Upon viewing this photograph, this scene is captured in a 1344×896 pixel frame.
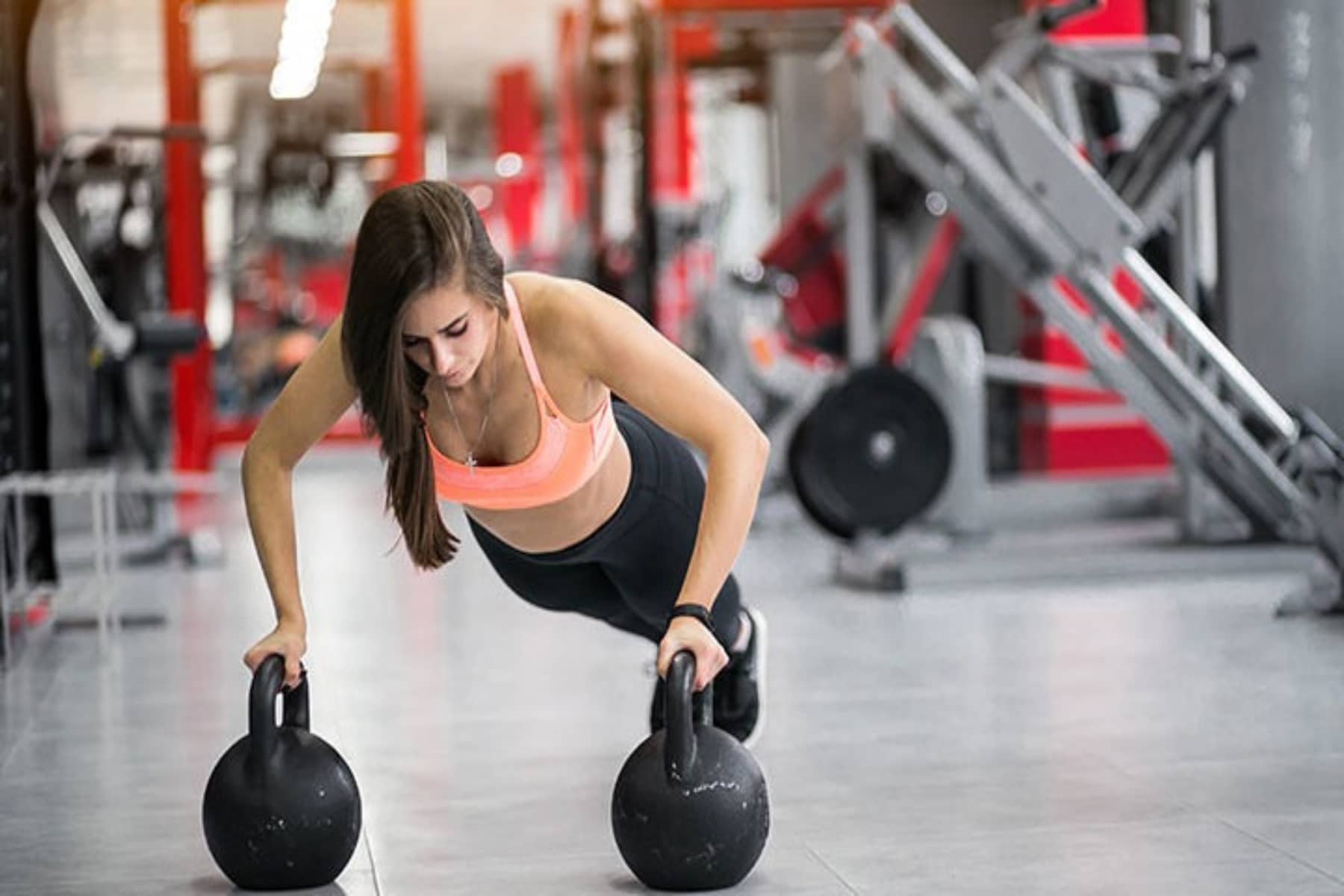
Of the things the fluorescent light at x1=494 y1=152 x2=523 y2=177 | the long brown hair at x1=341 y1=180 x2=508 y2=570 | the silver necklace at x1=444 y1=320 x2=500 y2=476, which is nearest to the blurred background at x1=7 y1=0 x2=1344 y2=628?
the silver necklace at x1=444 y1=320 x2=500 y2=476

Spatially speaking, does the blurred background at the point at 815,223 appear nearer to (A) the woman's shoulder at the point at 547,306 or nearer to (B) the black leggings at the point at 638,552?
(B) the black leggings at the point at 638,552

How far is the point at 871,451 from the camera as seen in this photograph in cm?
616

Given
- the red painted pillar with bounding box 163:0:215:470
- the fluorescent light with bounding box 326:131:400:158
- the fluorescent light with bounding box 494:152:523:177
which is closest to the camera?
the red painted pillar with bounding box 163:0:215:470

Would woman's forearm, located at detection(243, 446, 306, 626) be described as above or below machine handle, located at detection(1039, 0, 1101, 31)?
below

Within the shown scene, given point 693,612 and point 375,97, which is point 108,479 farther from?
point 375,97

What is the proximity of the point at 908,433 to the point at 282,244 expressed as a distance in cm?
1374

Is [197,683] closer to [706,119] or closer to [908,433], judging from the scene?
[908,433]

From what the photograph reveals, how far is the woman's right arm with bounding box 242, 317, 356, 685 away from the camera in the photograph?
8.36 feet

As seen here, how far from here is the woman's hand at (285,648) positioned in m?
2.56

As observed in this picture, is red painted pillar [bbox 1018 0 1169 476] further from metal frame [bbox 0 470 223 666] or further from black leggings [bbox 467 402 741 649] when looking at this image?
black leggings [bbox 467 402 741 649]

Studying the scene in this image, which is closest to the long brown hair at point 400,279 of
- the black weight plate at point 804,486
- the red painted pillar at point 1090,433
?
the black weight plate at point 804,486

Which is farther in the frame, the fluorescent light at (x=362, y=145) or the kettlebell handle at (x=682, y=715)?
the fluorescent light at (x=362, y=145)

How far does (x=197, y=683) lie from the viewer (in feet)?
14.9

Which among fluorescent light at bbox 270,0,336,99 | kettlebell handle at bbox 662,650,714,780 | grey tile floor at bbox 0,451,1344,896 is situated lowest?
grey tile floor at bbox 0,451,1344,896
